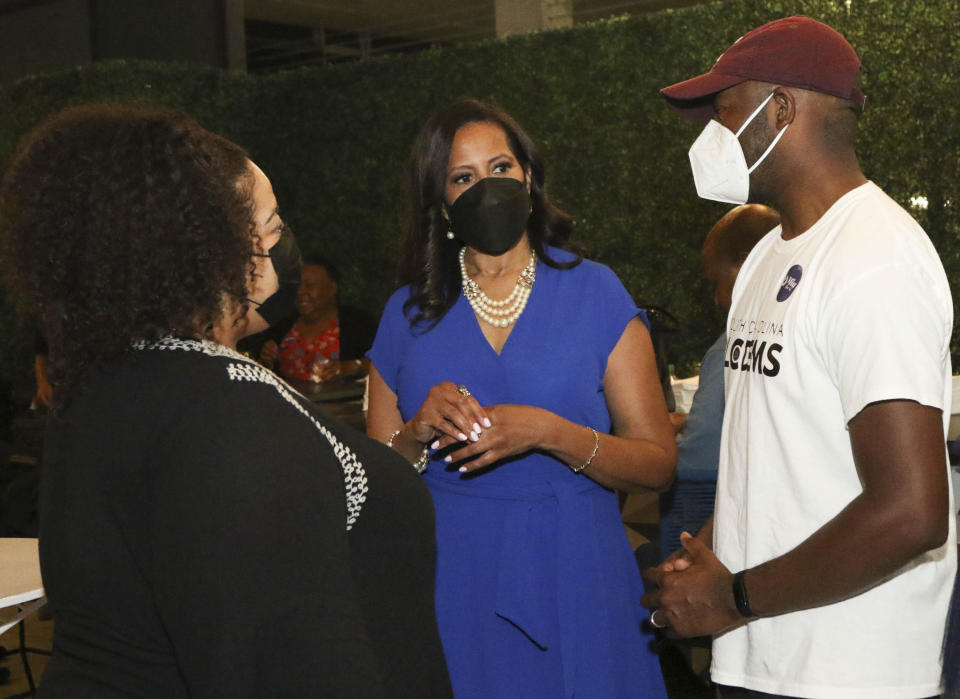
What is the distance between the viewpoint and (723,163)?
1.57 metres

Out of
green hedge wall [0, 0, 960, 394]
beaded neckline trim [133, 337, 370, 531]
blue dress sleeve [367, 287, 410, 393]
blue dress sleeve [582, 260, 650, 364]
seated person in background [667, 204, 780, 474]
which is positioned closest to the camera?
beaded neckline trim [133, 337, 370, 531]

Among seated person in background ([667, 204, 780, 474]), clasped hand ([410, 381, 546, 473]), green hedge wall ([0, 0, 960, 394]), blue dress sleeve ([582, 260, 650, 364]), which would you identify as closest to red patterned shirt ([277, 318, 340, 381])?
green hedge wall ([0, 0, 960, 394])

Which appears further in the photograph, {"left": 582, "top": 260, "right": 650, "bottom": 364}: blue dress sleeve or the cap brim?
{"left": 582, "top": 260, "right": 650, "bottom": 364}: blue dress sleeve

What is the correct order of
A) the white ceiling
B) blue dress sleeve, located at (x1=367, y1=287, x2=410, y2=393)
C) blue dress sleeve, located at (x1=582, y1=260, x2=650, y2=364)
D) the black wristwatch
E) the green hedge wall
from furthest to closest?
the white ceiling
the green hedge wall
blue dress sleeve, located at (x1=367, y1=287, x2=410, y2=393)
blue dress sleeve, located at (x1=582, y1=260, x2=650, y2=364)
the black wristwatch

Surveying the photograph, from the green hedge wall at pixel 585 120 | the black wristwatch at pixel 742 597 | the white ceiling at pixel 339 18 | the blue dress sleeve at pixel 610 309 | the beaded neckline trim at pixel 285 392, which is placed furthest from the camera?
the white ceiling at pixel 339 18

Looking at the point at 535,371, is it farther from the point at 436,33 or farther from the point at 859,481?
the point at 436,33

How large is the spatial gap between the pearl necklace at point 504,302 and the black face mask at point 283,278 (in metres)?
0.72

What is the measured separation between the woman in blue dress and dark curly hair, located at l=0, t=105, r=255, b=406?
777 mm

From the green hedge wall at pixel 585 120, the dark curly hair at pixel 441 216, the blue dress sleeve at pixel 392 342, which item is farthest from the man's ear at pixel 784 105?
the green hedge wall at pixel 585 120

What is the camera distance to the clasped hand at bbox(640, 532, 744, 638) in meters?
1.37

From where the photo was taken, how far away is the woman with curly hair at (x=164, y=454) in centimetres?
105

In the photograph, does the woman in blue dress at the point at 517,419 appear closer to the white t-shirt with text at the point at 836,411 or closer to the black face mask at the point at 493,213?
the black face mask at the point at 493,213

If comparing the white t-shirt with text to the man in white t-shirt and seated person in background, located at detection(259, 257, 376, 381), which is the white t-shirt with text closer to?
the man in white t-shirt

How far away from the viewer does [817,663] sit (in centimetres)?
132
